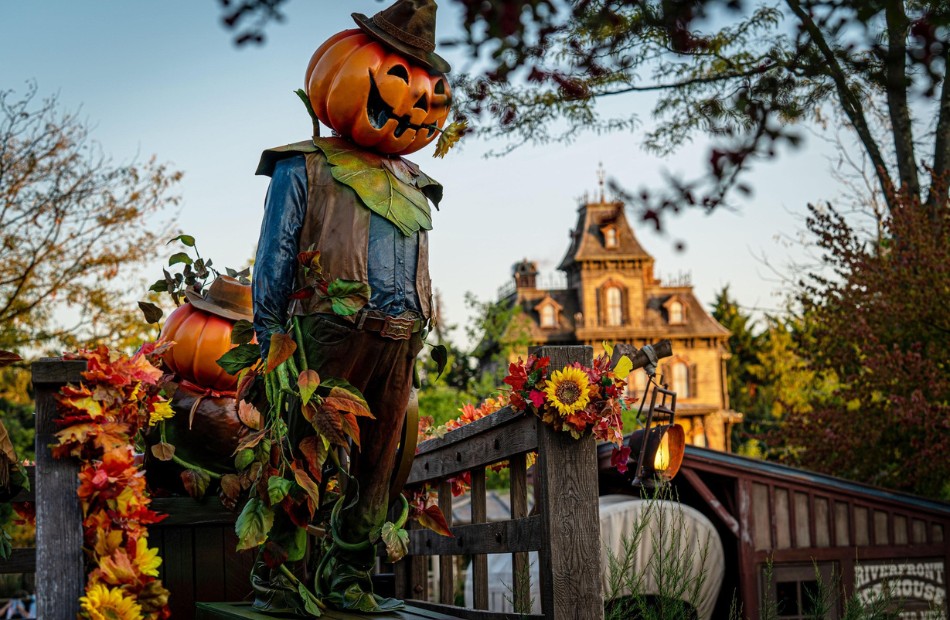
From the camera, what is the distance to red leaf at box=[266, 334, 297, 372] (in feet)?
12.1

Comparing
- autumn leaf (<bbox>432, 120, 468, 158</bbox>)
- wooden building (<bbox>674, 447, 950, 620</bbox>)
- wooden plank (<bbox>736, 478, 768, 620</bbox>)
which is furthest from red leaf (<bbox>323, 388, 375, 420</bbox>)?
wooden plank (<bbox>736, 478, 768, 620</bbox>)

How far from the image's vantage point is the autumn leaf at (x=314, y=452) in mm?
3697

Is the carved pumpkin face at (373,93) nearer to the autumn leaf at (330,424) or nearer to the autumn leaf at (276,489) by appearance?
the autumn leaf at (330,424)

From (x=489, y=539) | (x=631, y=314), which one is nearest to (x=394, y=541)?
(x=489, y=539)

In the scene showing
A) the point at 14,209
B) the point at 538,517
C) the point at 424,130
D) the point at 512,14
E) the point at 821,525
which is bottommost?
the point at 821,525

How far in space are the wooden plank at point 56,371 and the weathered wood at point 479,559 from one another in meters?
1.69

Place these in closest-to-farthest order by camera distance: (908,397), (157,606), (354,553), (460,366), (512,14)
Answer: (512,14), (157,606), (354,553), (908,397), (460,366)

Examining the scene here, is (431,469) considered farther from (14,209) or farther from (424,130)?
(14,209)

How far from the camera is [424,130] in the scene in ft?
13.5

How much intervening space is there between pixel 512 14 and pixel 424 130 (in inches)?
87.6

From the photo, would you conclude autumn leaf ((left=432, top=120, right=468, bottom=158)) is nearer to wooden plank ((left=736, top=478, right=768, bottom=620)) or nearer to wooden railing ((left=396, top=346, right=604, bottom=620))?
Result: wooden railing ((left=396, top=346, right=604, bottom=620))

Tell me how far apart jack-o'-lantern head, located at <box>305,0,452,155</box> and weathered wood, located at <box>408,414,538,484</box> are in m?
1.12

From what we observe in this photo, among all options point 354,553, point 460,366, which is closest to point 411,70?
point 354,553

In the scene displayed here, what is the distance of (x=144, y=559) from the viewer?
137 inches
